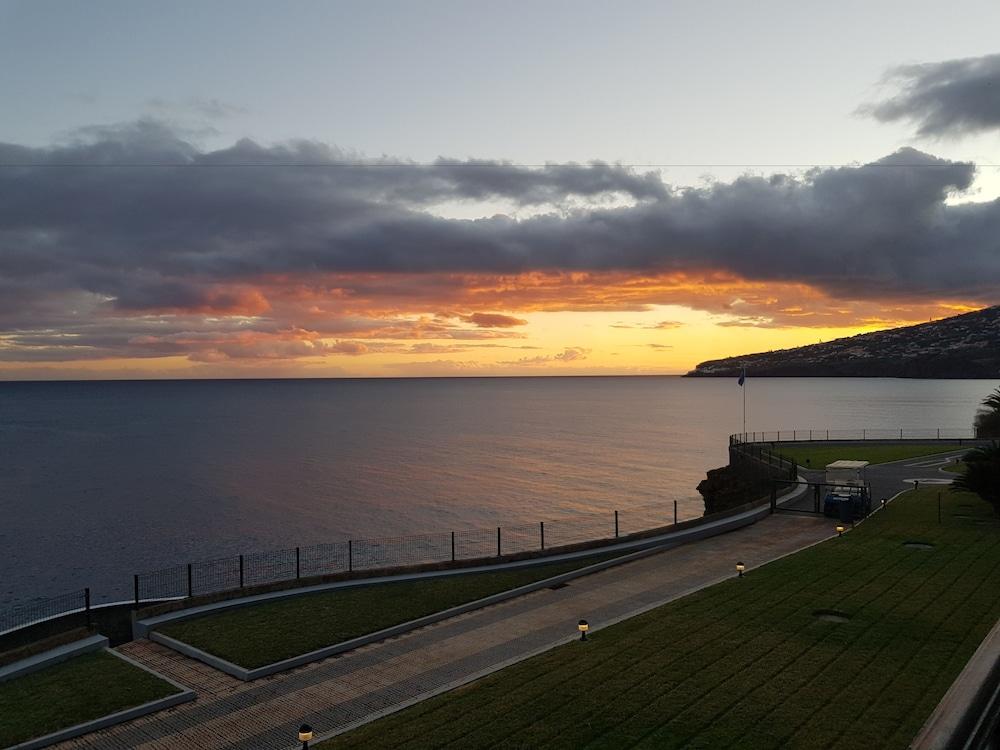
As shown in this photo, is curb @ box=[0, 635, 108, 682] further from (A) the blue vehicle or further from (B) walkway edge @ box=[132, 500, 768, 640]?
(A) the blue vehicle

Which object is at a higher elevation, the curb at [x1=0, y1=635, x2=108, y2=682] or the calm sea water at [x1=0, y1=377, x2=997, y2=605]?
the curb at [x1=0, y1=635, x2=108, y2=682]

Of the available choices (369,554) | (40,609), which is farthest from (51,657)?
(369,554)

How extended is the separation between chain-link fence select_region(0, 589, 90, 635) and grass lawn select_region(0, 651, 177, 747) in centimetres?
1684

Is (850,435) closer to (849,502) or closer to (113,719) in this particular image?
(849,502)

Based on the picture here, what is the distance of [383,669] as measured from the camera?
1642 centimetres

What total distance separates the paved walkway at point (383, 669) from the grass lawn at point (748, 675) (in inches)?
46.3

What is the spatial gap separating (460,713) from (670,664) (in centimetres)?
464

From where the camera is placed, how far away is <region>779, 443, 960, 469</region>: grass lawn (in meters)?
51.1

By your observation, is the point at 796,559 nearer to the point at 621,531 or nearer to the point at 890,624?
the point at 890,624

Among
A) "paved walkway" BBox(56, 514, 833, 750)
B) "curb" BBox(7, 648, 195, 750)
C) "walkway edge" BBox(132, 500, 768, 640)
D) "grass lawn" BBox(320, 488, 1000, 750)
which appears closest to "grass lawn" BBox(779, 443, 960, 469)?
"walkway edge" BBox(132, 500, 768, 640)

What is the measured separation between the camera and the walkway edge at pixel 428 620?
1664cm

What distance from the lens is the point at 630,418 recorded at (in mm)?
177500

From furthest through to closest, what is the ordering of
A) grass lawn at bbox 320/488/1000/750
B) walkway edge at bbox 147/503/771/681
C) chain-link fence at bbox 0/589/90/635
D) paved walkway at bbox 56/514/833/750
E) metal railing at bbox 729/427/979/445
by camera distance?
metal railing at bbox 729/427/979/445, chain-link fence at bbox 0/589/90/635, walkway edge at bbox 147/503/771/681, paved walkway at bbox 56/514/833/750, grass lawn at bbox 320/488/1000/750

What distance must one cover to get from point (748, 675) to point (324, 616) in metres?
11.5
